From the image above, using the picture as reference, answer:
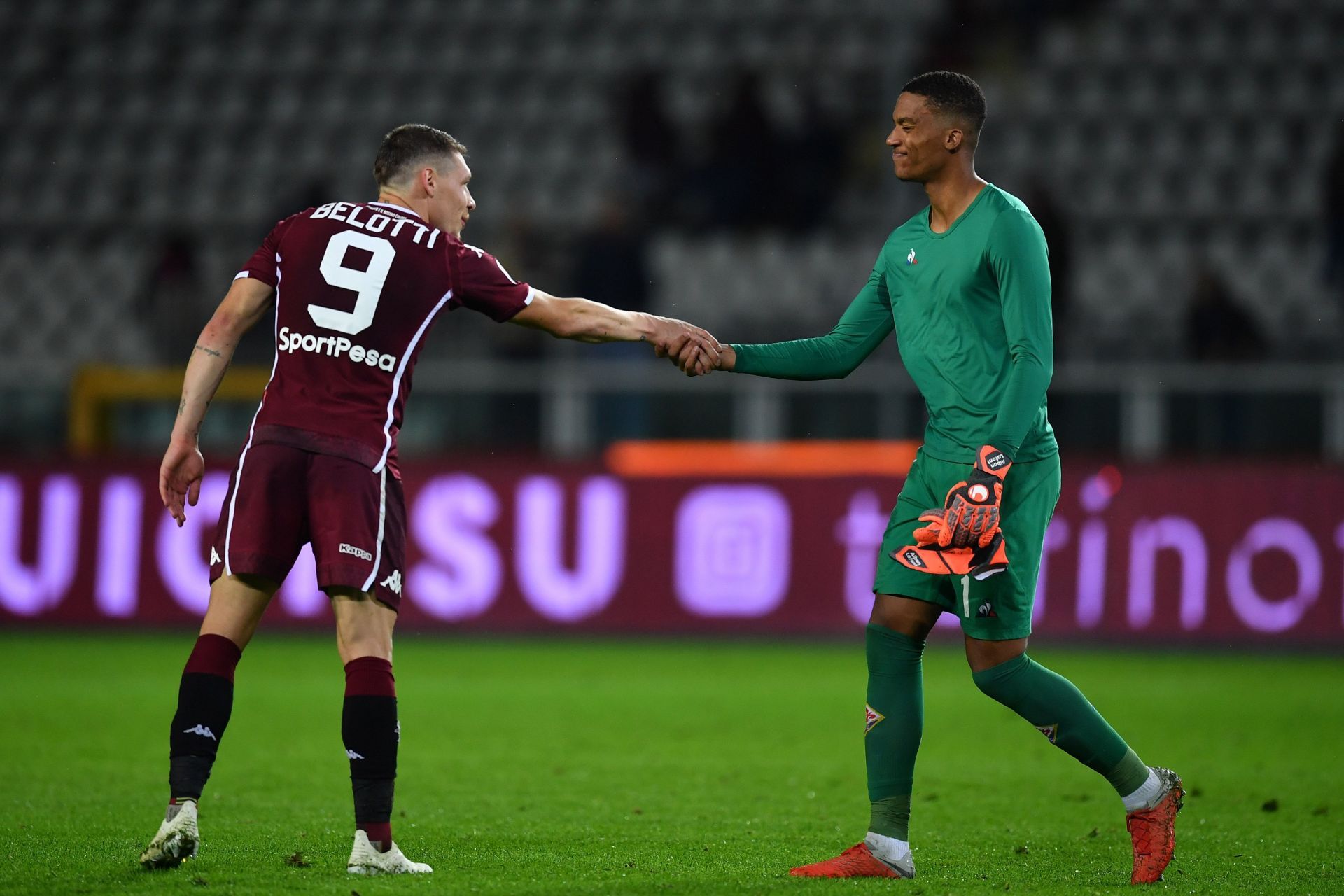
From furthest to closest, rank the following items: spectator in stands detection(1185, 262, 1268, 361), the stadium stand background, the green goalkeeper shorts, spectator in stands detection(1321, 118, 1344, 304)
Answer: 1. spectator in stands detection(1321, 118, 1344, 304)
2. spectator in stands detection(1185, 262, 1268, 361)
3. the stadium stand background
4. the green goalkeeper shorts

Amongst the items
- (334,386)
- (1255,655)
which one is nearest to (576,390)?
(1255,655)

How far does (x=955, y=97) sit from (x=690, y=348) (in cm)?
103

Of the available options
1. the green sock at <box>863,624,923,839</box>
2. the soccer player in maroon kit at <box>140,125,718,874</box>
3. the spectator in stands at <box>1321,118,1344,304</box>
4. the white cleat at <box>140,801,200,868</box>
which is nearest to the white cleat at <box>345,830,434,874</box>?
the soccer player in maroon kit at <box>140,125,718,874</box>

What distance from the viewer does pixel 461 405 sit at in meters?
11.9

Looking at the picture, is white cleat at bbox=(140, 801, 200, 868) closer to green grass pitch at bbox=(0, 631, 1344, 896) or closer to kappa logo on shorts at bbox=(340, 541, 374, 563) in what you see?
green grass pitch at bbox=(0, 631, 1344, 896)

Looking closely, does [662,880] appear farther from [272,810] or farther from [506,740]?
[506,740]

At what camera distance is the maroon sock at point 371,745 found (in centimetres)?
429

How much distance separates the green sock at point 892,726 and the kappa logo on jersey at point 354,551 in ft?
4.29

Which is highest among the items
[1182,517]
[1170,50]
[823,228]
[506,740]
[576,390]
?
[1170,50]

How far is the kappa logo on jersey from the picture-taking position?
4316 mm

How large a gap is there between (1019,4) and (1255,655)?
302 inches

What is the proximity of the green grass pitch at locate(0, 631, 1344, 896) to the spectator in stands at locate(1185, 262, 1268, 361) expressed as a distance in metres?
2.41

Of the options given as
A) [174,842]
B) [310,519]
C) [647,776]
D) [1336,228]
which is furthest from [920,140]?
[1336,228]

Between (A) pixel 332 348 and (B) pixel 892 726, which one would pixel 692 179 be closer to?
(A) pixel 332 348
